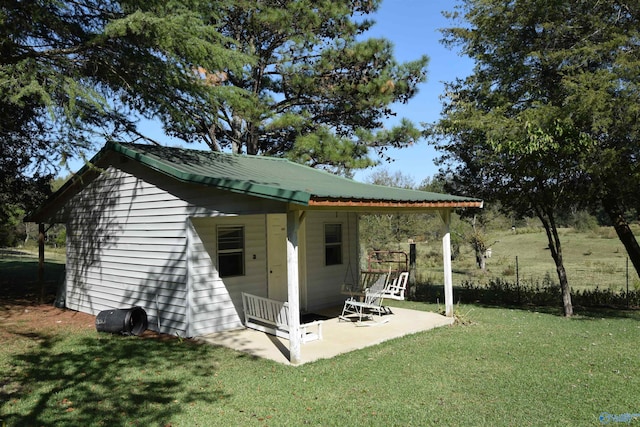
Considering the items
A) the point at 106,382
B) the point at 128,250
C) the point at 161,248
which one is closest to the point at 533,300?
the point at 161,248

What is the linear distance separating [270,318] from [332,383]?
103 inches

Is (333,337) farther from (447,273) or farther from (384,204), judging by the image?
(447,273)

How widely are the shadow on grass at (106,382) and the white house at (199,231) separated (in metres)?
1.23

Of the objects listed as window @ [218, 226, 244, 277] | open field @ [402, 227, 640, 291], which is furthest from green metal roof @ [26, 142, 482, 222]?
open field @ [402, 227, 640, 291]

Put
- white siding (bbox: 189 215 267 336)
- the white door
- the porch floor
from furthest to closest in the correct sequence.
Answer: the white door
white siding (bbox: 189 215 267 336)
the porch floor

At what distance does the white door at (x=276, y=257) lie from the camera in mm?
9688

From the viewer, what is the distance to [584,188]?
32.9 ft

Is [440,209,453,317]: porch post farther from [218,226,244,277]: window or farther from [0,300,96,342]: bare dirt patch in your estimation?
[0,300,96,342]: bare dirt patch

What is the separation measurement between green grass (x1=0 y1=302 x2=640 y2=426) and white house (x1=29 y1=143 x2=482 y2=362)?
41.4 inches

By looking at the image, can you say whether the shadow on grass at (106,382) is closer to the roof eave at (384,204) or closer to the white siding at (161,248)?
the white siding at (161,248)

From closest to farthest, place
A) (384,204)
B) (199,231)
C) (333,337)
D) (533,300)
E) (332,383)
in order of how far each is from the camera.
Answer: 1. (332,383)
2. (384,204)
3. (333,337)
4. (199,231)
5. (533,300)

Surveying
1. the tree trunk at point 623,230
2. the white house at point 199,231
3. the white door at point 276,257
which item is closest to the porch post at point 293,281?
A: the white house at point 199,231

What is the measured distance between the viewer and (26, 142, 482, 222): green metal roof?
21.4 ft

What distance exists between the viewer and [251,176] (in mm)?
8438
